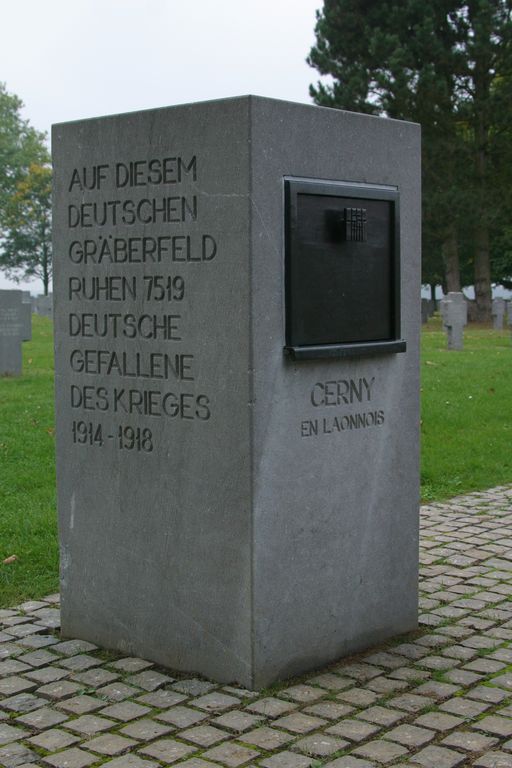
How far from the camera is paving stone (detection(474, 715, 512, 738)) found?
142 inches

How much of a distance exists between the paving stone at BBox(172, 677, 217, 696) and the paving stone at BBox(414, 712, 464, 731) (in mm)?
830

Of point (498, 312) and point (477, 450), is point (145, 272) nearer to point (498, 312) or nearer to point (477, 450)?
point (477, 450)

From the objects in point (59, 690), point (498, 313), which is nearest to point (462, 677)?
point (59, 690)

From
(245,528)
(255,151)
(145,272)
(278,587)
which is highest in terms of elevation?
(255,151)

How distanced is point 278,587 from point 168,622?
1.73 ft

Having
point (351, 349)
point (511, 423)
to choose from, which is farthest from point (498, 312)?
point (351, 349)

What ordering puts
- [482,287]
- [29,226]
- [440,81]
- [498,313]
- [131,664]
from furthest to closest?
[29,226], [482,287], [498,313], [440,81], [131,664]

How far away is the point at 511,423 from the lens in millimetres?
11070

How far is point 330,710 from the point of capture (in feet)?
12.5

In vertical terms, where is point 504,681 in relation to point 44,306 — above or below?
below

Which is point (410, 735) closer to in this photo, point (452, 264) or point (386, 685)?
point (386, 685)

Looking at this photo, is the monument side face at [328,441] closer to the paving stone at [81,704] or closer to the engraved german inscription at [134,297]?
the engraved german inscription at [134,297]

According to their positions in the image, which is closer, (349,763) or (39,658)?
(349,763)

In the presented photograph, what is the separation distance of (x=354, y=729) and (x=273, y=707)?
35 centimetres
